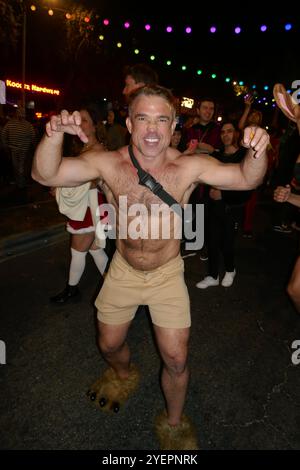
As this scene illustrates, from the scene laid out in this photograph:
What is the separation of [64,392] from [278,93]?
10.9 ft

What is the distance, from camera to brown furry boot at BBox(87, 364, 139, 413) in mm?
2711

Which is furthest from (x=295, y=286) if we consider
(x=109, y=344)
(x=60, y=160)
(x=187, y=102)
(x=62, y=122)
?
(x=187, y=102)

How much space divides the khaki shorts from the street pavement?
792 mm

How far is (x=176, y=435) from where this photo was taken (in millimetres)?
2426

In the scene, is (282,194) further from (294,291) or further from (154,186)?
(154,186)

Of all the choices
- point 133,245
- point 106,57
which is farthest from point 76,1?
point 133,245

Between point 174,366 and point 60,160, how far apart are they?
5.11 ft

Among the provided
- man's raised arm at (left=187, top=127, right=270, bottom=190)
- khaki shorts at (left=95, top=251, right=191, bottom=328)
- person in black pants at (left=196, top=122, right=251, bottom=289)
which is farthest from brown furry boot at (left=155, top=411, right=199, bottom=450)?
person in black pants at (left=196, top=122, right=251, bottom=289)

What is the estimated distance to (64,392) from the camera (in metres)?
2.82

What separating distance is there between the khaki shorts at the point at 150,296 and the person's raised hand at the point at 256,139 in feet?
3.20

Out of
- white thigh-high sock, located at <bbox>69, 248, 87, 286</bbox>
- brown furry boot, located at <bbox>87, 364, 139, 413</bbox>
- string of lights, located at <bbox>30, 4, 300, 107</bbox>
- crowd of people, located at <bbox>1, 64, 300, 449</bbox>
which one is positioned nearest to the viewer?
crowd of people, located at <bbox>1, 64, 300, 449</bbox>

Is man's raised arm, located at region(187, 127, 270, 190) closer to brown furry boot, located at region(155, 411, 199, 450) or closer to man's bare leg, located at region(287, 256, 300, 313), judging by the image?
man's bare leg, located at region(287, 256, 300, 313)

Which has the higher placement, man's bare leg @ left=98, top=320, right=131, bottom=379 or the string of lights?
the string of lights

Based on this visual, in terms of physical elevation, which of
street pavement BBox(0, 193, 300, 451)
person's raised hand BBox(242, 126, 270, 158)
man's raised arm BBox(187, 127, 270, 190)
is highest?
person's raised hand BBox(242, 126, 270, 158)
